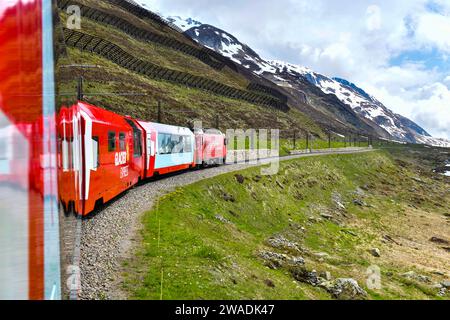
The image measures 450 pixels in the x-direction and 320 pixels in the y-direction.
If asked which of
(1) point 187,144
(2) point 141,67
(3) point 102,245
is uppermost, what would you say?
(2) point 141,67

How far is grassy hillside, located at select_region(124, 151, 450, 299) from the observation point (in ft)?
41.2

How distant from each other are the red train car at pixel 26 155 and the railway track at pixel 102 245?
1.75 meters

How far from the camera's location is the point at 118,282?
10867 mm

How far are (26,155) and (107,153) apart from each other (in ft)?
45.5

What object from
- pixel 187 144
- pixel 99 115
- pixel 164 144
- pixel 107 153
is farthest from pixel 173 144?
pixel 99 115

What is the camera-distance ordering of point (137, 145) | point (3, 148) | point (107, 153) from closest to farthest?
1. point (3, 148)
2. point (107, 153)
3. point (137, 145)

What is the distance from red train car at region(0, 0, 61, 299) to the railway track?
175 centimetres

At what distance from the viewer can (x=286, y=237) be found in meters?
29.1

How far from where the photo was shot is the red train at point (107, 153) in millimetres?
6824

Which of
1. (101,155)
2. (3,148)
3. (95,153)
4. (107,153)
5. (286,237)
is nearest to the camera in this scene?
(3,148)

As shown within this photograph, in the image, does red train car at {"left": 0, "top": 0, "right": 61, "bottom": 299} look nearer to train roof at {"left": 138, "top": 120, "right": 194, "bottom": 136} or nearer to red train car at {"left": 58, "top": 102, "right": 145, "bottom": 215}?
red train car at {"left": 58, "top": 102, "right": 145, "bottom": 215}

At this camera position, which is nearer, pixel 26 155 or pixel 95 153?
pixel 26 155

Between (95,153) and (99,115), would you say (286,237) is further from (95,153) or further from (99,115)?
(95,153)

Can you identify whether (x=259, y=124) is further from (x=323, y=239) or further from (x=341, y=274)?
(x=341, y=274)
